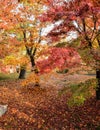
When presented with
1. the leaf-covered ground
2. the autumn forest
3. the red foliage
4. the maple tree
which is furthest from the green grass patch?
the leaf-covered ground

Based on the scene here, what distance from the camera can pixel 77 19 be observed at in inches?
506

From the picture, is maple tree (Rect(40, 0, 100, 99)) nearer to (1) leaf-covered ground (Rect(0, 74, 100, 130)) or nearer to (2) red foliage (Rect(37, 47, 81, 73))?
(2) red foliage (Rect(37, 47, 81, 73))

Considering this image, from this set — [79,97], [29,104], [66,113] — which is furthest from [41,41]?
[79,97]

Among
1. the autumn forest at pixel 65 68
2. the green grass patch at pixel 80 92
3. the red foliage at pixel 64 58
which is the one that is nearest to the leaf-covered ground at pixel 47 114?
the autumn forest at pixel 65 68

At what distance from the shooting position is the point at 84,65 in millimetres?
12852

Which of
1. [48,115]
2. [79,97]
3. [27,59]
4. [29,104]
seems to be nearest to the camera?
[79,97]

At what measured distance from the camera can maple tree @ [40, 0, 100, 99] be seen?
1204 cm

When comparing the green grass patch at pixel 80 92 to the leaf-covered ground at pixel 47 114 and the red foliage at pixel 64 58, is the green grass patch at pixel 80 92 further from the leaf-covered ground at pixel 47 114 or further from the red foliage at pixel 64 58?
the leaf-covered ground at pixel 47 114

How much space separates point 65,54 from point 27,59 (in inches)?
366

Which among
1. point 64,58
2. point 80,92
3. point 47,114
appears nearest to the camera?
point 64,58

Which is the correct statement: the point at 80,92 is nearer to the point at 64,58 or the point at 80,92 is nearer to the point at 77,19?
the point at 64,58

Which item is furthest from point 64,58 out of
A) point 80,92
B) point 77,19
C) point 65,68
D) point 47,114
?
point 47,114

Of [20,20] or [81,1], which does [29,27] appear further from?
[81,1]

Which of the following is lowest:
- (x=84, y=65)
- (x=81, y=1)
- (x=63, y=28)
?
(x=84, y=65)
